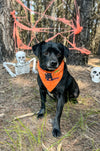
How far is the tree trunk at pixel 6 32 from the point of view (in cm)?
543

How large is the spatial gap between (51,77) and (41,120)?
885mm

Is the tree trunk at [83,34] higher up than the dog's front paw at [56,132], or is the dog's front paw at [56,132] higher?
the tree trunk at [83,34]

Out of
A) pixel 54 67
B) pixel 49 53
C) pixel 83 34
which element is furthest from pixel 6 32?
pixel 54 67

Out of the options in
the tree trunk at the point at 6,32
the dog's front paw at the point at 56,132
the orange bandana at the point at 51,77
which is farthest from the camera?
the tree trunk at the point at 6,32

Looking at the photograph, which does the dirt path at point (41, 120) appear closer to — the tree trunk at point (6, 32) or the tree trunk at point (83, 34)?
the tree trunk at point (83, 34)

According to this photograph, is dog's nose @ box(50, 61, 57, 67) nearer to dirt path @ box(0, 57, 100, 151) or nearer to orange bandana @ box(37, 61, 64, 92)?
orange bandana @ box(37, 61, 64, 92)

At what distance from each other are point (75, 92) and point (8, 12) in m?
4.35

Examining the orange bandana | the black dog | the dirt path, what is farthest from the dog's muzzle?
the dirt path

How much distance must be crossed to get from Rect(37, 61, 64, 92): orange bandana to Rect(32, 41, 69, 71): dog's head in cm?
9

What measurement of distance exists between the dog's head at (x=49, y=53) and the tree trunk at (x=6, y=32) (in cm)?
343

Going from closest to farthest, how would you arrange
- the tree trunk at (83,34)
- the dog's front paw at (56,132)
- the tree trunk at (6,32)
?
the dog's front paw at (56,132)
the tree trunk at (83,34)
the tree trunk at (6,32)

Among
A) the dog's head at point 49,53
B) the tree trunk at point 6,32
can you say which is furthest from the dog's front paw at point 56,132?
the tree trunk at point 6,32

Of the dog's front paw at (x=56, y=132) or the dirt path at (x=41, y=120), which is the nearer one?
the dirt path at (x=41, y=120)

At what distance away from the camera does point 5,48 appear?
5.70 metres
